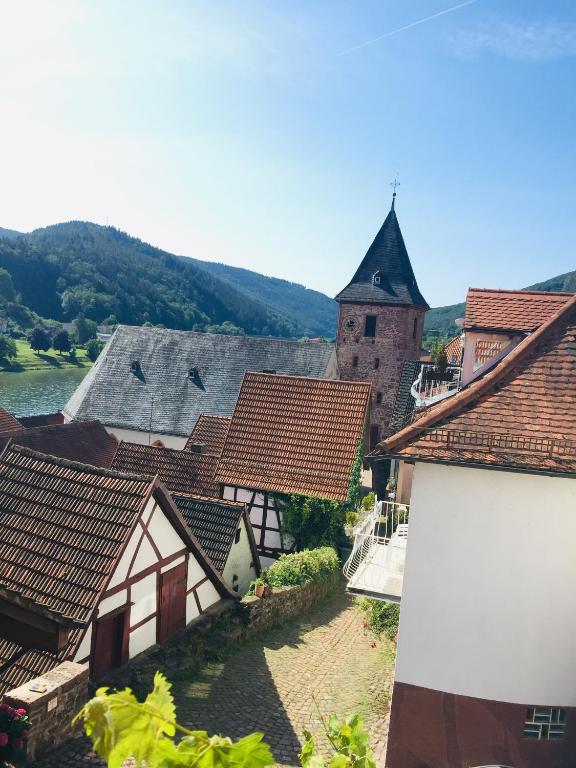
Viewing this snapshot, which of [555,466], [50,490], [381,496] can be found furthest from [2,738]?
[381,496]

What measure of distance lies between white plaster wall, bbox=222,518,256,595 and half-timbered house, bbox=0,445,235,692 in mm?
2770

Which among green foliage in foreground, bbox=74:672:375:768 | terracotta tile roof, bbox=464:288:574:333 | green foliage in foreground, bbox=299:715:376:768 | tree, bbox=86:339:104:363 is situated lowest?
green foliage in foreground, bbox=299:715:376:768

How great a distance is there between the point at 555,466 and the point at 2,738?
658 cm

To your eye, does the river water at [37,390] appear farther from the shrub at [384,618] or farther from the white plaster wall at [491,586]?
the white plaster wall at [491,586]

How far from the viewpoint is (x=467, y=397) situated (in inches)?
302

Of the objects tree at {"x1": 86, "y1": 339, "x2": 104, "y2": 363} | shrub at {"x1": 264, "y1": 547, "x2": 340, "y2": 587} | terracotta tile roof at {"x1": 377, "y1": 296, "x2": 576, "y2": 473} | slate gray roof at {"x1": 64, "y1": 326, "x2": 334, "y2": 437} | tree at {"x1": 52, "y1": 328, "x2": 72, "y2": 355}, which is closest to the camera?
terracotta tile roof at {"x1": 377, "y1": 296, "x2": 576, "y2": 473}

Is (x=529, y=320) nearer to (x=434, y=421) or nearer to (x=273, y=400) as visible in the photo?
(x=434, y=421)

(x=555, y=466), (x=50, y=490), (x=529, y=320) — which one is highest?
(x=529, y=320)

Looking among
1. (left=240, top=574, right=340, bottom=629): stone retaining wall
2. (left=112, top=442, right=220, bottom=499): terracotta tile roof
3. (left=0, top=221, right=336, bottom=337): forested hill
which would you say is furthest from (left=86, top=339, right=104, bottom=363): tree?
(left=240, top=574, right=340, bottom=629): stone retaining wall

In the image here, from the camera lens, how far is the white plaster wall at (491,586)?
23.9ft

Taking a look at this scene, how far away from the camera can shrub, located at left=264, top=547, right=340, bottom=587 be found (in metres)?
13.9

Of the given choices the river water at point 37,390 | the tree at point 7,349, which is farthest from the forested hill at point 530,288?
the tree at point 7,349

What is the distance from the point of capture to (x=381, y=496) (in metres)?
25.9

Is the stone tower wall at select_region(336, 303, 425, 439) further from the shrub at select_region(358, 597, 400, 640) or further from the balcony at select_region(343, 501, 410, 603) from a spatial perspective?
the balcony at select_region(343, 501, 410, 603)
